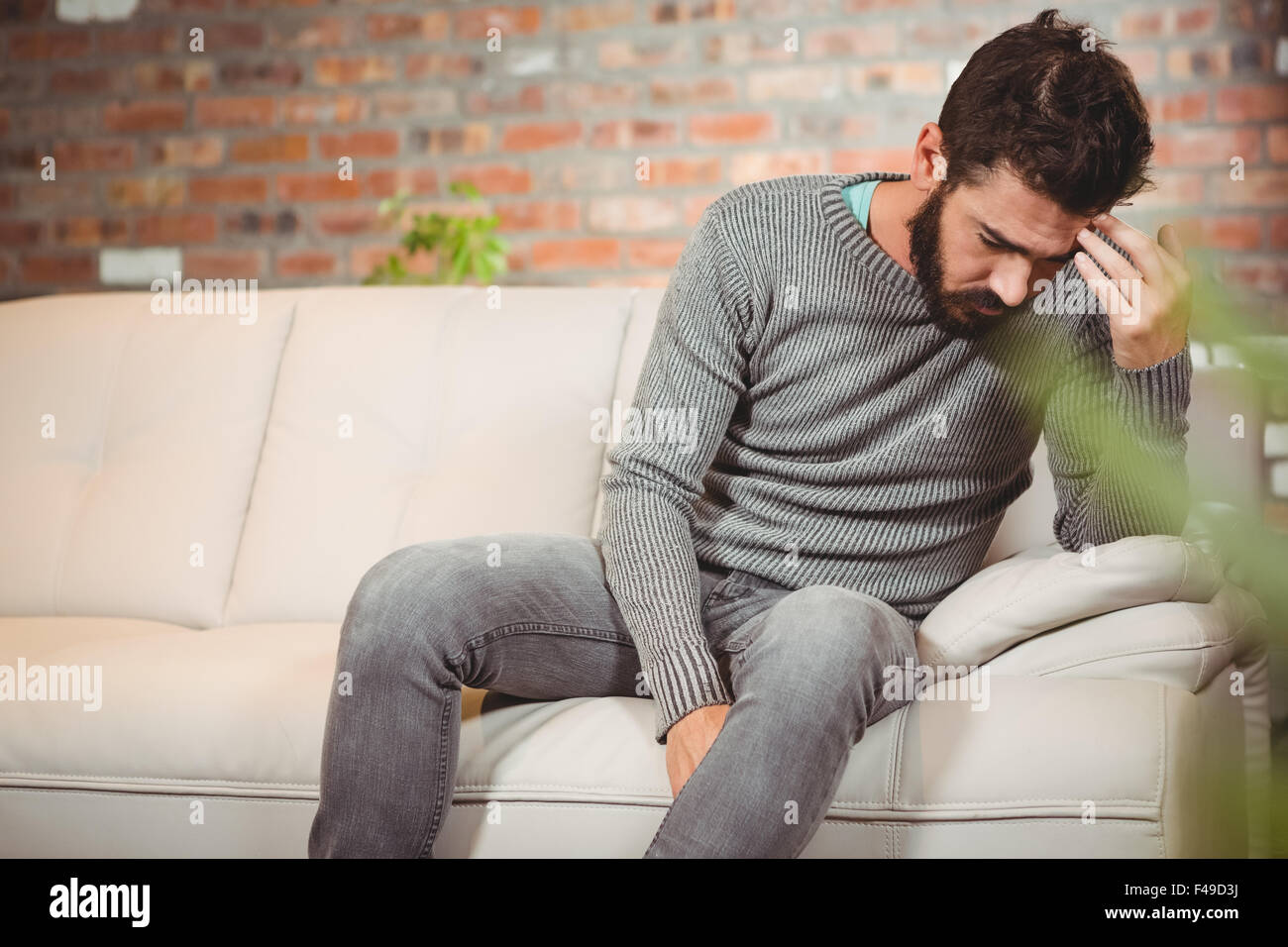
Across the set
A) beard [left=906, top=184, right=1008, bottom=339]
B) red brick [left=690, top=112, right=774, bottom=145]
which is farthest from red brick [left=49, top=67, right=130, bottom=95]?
beard [left=906, top=184, right=1008, bottom=339]

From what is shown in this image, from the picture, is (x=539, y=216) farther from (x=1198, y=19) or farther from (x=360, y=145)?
(x=1198, y=19)

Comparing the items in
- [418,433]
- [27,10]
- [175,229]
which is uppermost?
[27,10]

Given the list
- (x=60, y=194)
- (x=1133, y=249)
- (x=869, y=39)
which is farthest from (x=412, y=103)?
(x=1133, y=249)

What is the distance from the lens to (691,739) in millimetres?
955

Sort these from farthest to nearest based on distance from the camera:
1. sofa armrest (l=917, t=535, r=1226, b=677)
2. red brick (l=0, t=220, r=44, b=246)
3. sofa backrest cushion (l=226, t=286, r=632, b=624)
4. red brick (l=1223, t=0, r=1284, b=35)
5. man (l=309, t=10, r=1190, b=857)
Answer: red brick (l=0, t=220, r=44, b=246)
red brick (l=1223, t=0, r=1284, b=35)
sofa backrest cushion (l=226, t=286, r=632, b=624)
sofa armrest (l=917, t=535, r=1226, b=677)
man (l=309, t=10, r=1190, b=857)

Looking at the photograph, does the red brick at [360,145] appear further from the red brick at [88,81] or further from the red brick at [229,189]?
the red brick at [88,81]

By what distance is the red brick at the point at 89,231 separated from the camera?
2.67 metres

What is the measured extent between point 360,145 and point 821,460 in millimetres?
1732

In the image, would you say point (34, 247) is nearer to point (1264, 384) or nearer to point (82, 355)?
point (82, 355)

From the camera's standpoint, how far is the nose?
1.12 metres

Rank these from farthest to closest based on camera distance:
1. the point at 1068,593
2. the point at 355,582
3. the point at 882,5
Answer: the point at 882,5
the point at 355,582
the point at 1068,593

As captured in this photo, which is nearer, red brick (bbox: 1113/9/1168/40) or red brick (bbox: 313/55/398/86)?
red brick (bbox: 1113/9/1168/40)

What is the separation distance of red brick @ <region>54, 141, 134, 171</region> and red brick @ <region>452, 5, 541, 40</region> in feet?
2.75

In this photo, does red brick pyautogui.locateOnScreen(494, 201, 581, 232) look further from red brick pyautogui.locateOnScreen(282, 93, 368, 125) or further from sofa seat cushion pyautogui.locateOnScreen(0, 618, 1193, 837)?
sofa seat cushion pyautogui.locateOnScreen(0, 618, 1193, 837)
